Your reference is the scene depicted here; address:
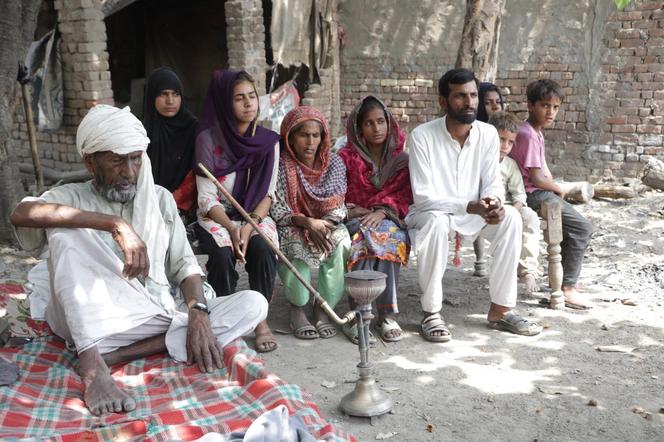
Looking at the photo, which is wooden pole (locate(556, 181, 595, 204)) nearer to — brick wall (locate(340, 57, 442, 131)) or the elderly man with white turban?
brick wall (locate(340, 57, 442, 131))

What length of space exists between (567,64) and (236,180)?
19.5ft

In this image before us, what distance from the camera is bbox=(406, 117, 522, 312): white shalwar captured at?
4480 millimetres

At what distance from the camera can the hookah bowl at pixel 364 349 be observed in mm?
3305

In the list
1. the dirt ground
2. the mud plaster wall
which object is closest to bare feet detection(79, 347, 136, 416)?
the dirt ground

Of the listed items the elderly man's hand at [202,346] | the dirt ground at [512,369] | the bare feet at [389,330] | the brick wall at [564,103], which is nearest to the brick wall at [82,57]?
the dirt ground at [512,369]

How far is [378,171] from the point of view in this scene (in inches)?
192

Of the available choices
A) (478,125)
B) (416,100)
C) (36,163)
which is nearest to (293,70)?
(416,100)

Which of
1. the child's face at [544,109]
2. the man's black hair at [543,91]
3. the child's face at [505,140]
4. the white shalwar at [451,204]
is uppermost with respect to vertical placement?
the man's black hair at [543,91]

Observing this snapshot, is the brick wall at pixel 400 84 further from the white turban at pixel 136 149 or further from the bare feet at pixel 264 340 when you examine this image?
the white turban at pixel 136 149

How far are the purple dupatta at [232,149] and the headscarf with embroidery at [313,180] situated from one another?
0.44ft

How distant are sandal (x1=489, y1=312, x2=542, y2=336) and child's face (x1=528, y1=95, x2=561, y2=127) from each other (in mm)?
1616

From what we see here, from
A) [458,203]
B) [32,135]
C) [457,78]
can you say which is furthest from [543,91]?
[32,135]

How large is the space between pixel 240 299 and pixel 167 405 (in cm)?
70

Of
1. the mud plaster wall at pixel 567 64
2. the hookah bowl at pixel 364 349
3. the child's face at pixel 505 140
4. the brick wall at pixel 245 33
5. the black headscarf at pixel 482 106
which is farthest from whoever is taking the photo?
the brick wall at pixel 245 33
